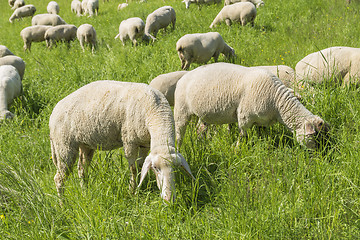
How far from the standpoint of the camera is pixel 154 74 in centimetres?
811

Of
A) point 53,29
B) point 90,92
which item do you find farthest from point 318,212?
point 53,29

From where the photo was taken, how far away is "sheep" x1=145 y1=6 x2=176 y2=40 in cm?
1157

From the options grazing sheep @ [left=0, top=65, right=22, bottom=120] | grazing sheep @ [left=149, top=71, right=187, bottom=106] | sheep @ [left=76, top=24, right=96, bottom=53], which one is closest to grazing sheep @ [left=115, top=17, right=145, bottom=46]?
sheep @ [left=76, top=24, right=96, bottom=53]

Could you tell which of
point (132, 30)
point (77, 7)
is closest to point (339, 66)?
point (132, 30)

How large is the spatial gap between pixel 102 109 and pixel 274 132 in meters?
2.33

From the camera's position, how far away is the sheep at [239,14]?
10758mm

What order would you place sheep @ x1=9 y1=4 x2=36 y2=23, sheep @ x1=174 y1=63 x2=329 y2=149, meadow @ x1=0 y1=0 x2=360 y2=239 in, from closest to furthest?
meadow @ x1=0 y1=0 x2=360 y2=239 → sheep @ x1=174 y1=63 x2=329 y2=149 → sheep @ x1=9 y1=4 x2=36 y2=23

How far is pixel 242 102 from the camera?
15.2ft

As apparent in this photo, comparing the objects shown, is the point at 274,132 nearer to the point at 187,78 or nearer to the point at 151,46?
the point at 187,78

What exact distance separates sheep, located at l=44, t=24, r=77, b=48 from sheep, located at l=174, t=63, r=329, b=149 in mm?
9220

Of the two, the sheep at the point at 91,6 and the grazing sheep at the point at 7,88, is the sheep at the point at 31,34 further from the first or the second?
the grazing sheep at the point at 7,88

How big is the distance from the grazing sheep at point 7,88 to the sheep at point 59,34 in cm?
489

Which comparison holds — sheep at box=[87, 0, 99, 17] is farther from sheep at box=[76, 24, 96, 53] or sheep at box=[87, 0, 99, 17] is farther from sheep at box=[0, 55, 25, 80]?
sheep at box=[0, 55, 25, 80]

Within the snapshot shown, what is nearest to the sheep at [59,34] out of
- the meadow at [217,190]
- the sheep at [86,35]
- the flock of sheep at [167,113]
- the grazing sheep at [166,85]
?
the sheep at [86,35]
